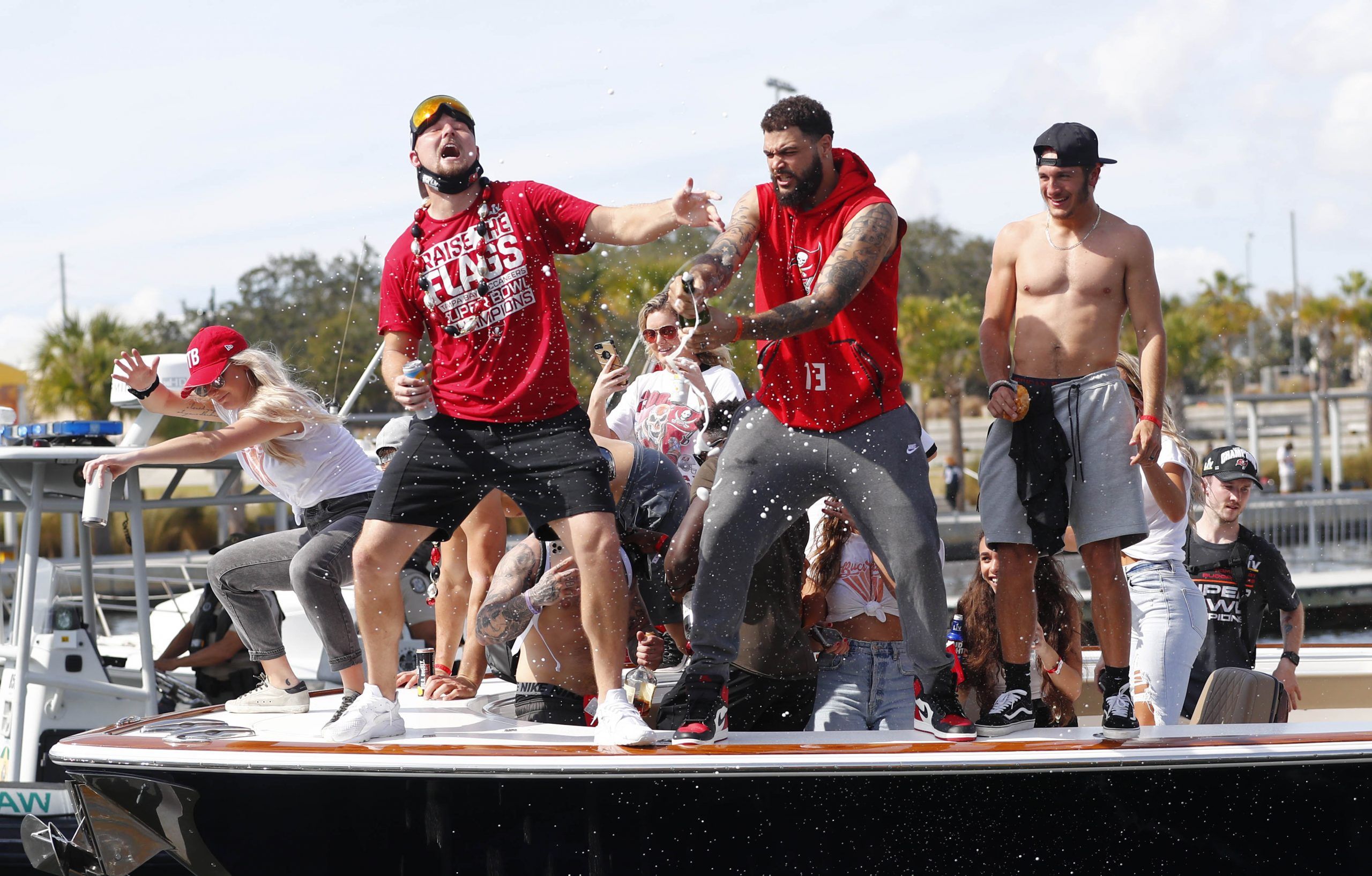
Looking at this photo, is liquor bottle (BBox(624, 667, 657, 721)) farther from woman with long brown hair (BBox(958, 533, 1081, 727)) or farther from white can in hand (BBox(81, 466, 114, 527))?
white can in hand (BBox(81, 466, 114, 527))

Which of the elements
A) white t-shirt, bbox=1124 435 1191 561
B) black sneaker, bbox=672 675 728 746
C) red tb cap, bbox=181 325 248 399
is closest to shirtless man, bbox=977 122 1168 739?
black sneaker, bbox=672 675 728 746

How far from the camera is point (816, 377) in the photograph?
3.77 meters

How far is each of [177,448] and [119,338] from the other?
3426 cm

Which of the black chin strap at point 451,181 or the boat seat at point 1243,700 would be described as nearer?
the black chin strap at point 451,181

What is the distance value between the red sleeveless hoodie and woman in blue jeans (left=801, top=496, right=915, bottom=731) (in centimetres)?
63

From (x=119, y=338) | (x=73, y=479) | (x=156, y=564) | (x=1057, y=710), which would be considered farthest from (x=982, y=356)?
(x=119, y=338)

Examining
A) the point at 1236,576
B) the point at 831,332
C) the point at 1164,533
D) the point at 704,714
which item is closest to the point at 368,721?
the point at 704,714

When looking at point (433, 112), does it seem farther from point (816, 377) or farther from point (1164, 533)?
point (1164, 533)

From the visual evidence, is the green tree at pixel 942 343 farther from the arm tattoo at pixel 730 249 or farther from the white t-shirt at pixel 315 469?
the arm tattoo at pixel 730 249

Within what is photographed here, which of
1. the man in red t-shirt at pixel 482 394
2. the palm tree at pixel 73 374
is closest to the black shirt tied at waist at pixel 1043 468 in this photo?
the man in red t-shirt at pixel 482 394

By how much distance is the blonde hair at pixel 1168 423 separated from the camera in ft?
14.8

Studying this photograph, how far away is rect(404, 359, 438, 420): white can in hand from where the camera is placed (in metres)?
3.95

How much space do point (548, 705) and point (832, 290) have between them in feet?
5.94

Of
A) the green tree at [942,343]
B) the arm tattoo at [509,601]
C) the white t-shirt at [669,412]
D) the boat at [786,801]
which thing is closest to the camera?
the boat at [786,801]
